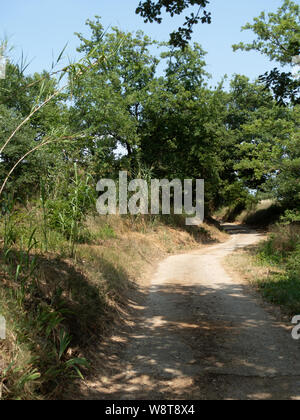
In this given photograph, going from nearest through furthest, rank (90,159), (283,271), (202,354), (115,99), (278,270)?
(202,354), (283,271), (278,270), (90,159), (115,99)

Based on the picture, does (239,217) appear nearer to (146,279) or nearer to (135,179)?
(135,179)

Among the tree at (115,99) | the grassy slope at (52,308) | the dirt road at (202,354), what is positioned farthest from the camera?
the tree at (115,99)

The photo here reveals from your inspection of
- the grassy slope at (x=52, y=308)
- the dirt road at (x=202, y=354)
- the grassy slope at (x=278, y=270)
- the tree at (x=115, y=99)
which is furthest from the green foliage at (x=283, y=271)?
the tree at (x=115, y=99)

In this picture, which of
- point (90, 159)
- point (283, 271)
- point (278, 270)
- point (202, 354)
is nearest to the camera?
Result: point (202, 354)

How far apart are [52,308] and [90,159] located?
898cm

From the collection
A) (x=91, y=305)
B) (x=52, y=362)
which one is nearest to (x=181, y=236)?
(x=91, y=305)

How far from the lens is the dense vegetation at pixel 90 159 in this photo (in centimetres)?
370

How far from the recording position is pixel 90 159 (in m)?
12.7

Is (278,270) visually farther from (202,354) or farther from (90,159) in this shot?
(90,159)

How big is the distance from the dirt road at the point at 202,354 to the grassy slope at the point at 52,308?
0.44 meters

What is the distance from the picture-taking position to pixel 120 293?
721 cm

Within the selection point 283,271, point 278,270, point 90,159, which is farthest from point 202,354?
point 90,159

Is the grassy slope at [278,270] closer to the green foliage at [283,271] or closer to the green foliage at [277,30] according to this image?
the green foliage at [283,271]

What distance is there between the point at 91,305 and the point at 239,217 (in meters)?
41.3
